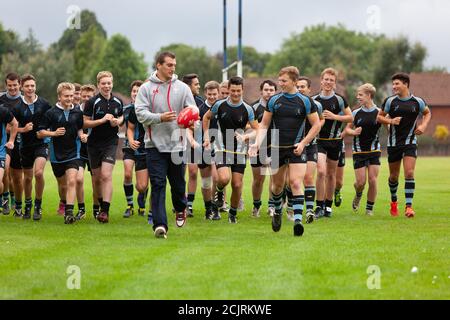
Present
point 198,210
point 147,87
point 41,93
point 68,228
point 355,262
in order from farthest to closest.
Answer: point 41,93, point 198,210, point 68,228, point 147,87, point 355,262

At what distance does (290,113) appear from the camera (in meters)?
14.1

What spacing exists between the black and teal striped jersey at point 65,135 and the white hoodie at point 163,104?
3463 mm

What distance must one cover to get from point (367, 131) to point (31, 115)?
638 cm

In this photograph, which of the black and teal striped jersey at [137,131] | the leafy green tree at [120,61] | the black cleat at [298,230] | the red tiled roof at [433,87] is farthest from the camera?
the leafy green tree at [120,61]

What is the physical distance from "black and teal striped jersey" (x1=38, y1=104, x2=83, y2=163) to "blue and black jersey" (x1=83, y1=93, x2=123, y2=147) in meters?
0.24

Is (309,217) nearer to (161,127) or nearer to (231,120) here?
(231,120)

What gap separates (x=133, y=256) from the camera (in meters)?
11.3

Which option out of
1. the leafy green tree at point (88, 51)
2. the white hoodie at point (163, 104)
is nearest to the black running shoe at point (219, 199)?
the white hoodie at point (163, 104)

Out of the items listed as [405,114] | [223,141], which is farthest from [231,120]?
[405,114]

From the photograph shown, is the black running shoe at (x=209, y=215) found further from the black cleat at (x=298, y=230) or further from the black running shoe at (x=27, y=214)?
the black cleat at (x=298, y=230)

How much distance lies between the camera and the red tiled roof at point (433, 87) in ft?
322

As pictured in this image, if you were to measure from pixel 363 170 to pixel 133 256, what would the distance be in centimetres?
785

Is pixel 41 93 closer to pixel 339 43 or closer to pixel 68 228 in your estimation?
pixel 339 43

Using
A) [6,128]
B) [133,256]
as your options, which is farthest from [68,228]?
[133,256]
